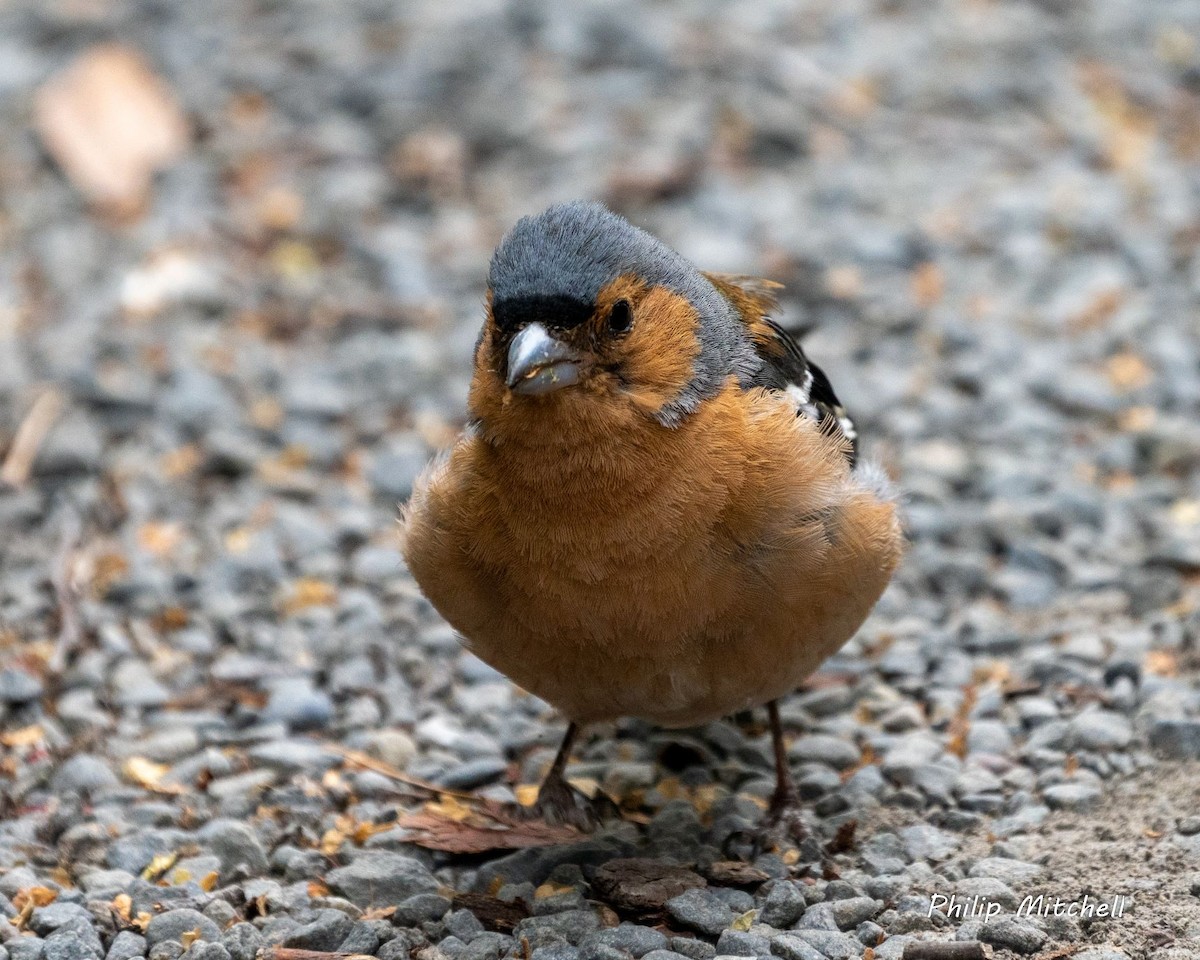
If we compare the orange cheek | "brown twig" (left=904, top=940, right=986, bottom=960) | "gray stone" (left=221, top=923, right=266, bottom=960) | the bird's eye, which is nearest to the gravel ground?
"gray stone" (left=221, top=923, right=266, bottom=960)

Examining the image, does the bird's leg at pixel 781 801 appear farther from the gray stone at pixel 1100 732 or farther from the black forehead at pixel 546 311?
the black forehead at pixel 546 311

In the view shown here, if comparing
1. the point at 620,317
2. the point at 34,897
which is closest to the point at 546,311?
the point at 620,317

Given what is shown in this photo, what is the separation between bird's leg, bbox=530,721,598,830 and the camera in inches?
195

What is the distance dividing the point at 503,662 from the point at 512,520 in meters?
0.46

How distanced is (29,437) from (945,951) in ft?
14.8

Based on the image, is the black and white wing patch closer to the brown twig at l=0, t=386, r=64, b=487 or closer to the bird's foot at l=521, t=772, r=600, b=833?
the bird's foot at l=521, t=772, r=600, b=833


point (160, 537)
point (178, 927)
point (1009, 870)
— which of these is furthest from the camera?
point (160, 537)

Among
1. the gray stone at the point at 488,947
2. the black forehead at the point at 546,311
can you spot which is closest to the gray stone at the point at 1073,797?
the gray stone at the point at 488,947

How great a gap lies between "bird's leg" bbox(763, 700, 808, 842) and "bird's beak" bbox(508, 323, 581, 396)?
4.54 ft

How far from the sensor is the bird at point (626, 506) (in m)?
4.28

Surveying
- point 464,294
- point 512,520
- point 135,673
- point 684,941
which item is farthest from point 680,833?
point 464,294

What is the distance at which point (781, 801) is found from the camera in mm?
4992

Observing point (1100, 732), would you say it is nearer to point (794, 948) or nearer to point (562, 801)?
point (794, 948)

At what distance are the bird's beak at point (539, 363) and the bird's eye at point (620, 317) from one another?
0.56ft
